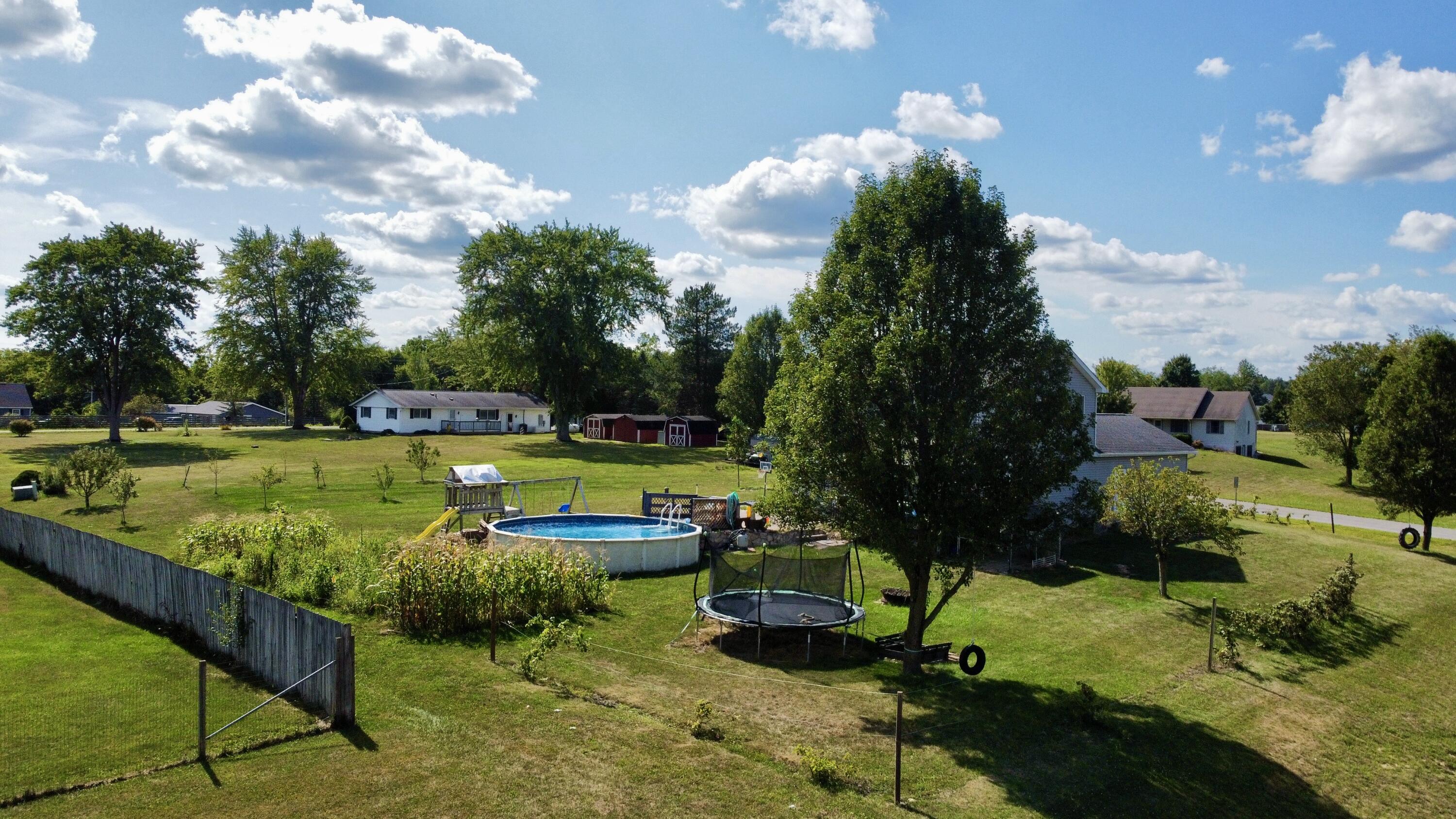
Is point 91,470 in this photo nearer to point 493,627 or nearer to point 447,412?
point 493,627

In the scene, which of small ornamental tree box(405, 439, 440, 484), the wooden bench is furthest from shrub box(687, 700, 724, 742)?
small ornamental tree box(405, 439, 440, 484)

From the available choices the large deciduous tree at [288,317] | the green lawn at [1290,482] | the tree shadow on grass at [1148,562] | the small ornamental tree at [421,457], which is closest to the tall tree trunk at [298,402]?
the large deciduous tree at [288,317]

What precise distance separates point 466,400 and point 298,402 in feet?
45.5

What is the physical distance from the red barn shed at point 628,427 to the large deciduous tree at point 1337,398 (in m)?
46.9

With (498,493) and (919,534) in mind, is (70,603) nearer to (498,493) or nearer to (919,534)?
(498,493)

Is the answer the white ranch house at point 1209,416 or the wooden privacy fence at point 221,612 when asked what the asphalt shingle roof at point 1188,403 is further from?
the wooden privacy fence at point 221,612

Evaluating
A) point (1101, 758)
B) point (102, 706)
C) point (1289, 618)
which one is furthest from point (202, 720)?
point (1289, 618)

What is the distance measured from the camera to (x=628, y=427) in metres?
73.8

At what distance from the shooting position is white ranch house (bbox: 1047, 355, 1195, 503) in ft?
94.5

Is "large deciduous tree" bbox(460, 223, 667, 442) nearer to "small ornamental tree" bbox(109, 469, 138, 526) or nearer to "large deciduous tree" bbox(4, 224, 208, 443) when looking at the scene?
"large deciduous tree" bbox(4, 224, 208, 443)

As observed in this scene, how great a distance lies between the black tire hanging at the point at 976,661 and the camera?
1423 centimetres

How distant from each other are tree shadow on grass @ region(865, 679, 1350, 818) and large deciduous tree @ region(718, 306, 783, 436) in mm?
56479

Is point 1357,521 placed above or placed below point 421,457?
below

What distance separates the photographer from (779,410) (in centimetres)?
1466
